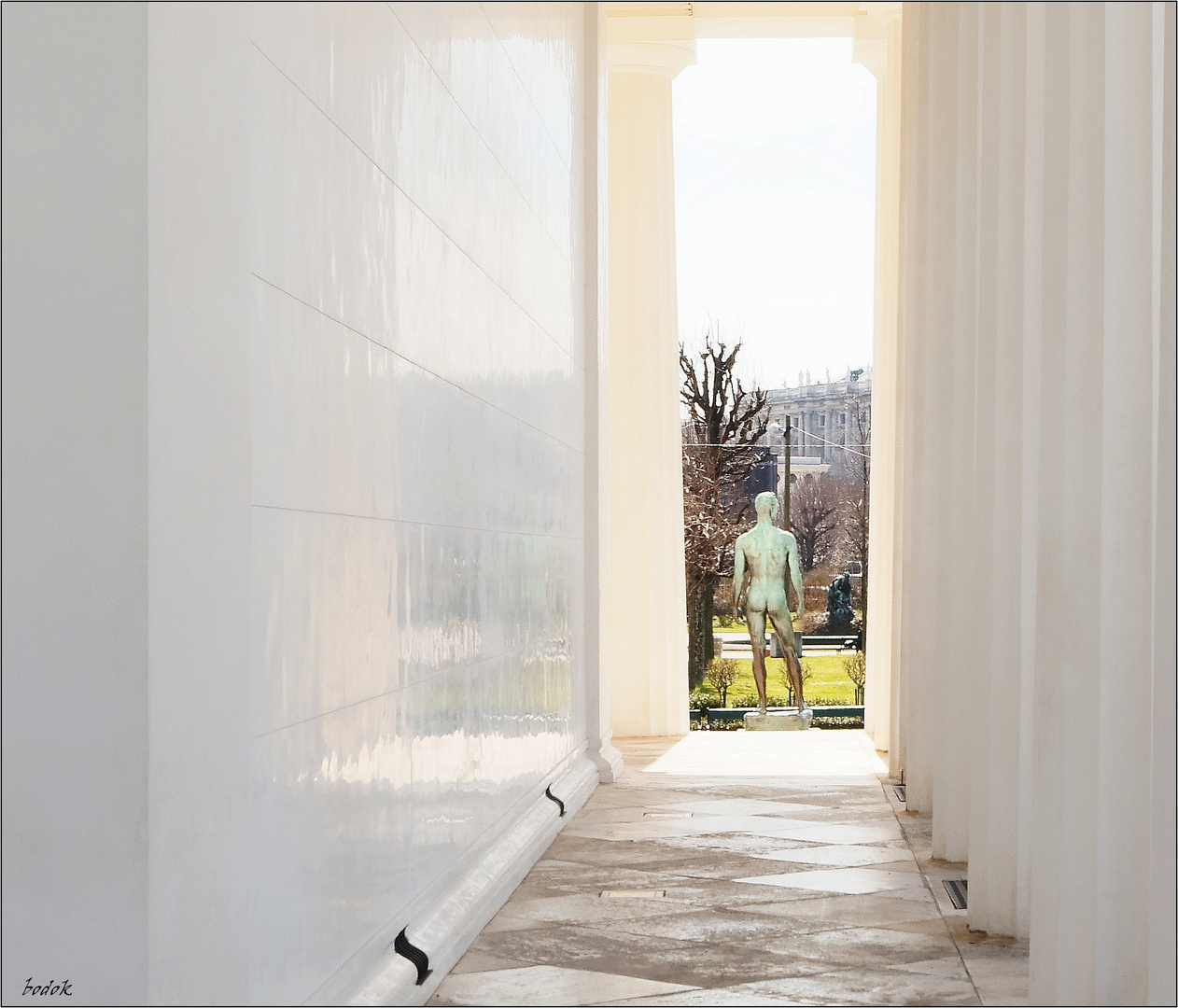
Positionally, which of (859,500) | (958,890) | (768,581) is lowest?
(958,890)

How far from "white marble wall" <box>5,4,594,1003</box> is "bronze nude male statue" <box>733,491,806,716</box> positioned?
6.24 metres

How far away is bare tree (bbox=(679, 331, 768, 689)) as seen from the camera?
1491 centimetres

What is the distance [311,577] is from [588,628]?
16.6 ft

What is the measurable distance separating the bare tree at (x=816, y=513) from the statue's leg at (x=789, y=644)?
3190mm

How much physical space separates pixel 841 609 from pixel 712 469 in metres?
2.17

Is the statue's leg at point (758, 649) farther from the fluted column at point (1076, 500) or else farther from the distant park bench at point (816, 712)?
the fluted column at point (1076, 500)

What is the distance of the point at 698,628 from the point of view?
591 inches

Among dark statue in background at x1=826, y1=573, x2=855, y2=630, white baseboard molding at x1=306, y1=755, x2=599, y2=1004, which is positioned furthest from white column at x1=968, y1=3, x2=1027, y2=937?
dark statue in background at x1=826, y1=573, x2=855, y2=630

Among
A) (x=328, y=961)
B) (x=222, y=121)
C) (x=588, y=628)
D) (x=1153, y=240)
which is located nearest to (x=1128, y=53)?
(x=1153, y=240)

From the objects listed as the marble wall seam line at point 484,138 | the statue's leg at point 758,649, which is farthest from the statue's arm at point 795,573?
the marble wall seam line at point 484,138

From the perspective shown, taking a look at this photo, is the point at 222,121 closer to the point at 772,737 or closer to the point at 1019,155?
the point at 1019,155

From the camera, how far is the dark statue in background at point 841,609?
48.1 feet

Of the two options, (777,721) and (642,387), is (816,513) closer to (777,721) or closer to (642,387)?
(777,721)

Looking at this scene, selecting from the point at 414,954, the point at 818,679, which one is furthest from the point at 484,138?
the point at 818,679
